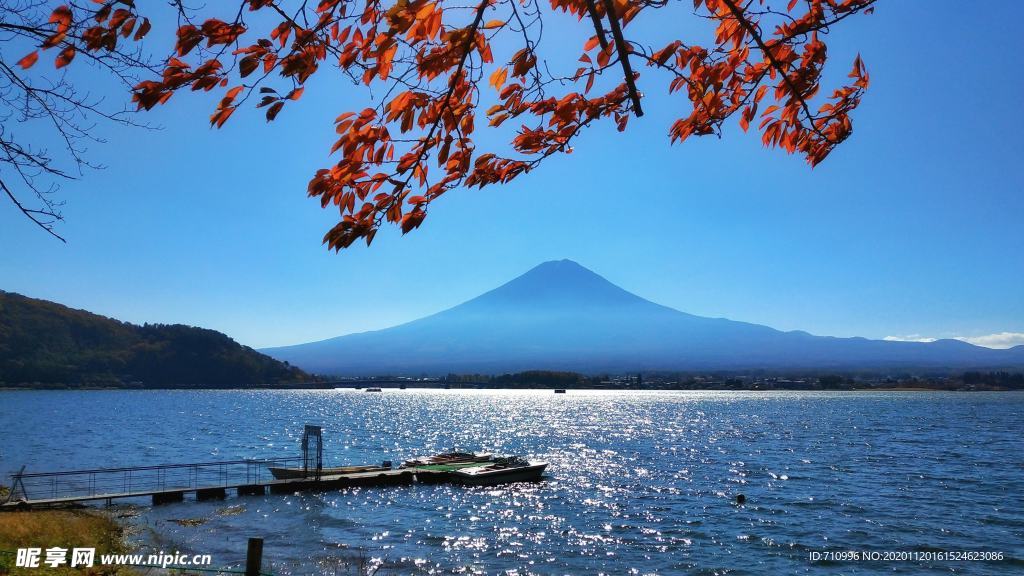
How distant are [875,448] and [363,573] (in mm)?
54993

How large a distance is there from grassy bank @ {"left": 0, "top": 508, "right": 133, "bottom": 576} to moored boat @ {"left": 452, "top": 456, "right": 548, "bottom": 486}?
63.5ft

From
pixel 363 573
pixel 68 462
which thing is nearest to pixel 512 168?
pixel 363 573

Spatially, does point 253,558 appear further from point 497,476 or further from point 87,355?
point 87,355

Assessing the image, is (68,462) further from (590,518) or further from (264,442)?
(590,518)

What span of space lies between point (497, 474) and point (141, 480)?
22.2m

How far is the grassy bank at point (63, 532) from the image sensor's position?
57.6 ft

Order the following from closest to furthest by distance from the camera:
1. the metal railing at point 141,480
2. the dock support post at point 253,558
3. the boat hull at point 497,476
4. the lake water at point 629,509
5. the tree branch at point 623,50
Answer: the tree branch at point 623,50 < the dock support post at point 253,558 < the lake water at point 629,509 < the metal railing at point 141,480 < the boat hull at point 497,476

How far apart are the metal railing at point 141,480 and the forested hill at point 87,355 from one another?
156573 mm

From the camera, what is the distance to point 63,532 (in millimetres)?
21062

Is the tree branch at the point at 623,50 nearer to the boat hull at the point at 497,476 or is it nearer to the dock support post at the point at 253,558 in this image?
the dock support post at the point at 253,558

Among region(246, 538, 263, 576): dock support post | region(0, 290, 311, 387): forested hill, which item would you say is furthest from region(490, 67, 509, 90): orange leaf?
region(0, 290, 311, 387): forested hill

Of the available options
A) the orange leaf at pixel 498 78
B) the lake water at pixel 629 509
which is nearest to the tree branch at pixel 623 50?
the orange leaf at pixel 498 78

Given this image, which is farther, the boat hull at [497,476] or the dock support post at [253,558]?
the boat hull at [497,476]

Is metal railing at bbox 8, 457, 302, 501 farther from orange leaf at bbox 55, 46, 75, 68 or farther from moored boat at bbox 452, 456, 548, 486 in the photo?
orange leaf at bbox 55, 46, 75, 68
